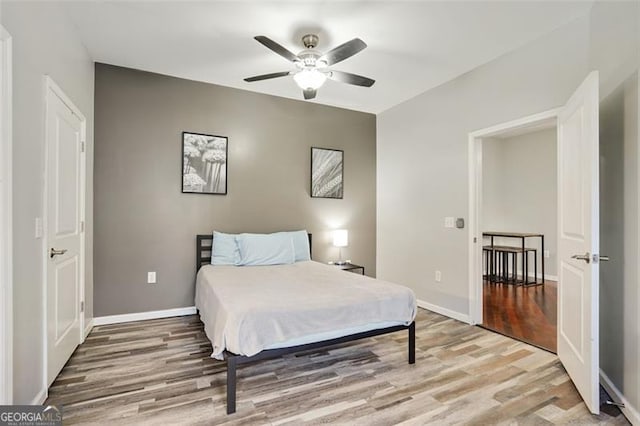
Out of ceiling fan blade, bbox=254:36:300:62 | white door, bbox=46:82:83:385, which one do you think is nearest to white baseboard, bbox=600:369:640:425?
ceiling fan blade, bbox=254:36:300:62

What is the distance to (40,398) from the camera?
1985mm

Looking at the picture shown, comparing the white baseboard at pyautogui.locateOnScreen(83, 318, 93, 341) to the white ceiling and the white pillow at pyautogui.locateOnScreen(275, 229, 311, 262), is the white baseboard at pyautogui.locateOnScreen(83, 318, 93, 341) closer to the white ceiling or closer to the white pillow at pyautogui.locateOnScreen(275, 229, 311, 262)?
the white pillow at pyautogui.locateOnScreen(275, 229, 311, 262)

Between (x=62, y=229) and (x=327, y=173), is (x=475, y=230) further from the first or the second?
(x=62, y=229)

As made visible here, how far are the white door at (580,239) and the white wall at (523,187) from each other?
3890 millimetres

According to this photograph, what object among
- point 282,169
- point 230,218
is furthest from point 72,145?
point 282,169

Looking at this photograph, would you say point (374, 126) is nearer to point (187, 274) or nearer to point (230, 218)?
point (230, 218)

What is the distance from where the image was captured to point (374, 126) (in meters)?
5.14

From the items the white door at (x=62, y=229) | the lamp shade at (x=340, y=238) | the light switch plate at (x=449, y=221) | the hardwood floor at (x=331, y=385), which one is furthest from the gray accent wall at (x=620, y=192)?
the white door at (x=62, y=229)

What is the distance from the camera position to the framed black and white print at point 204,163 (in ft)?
12.6

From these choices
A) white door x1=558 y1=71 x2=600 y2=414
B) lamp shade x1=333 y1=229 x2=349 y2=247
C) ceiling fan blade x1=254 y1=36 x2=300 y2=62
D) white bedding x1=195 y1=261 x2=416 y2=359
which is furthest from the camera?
lamp shade x1=333 y1=229 x2=349 y2=247

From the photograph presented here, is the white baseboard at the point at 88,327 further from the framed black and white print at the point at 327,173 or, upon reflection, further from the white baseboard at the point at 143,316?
the framed black and white print at the point at 327,173

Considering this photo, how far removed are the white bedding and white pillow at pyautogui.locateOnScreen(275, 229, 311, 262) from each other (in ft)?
3.29

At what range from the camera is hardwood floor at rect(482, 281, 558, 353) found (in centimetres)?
320

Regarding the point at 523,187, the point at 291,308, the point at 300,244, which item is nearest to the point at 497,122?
the point at 300,244
